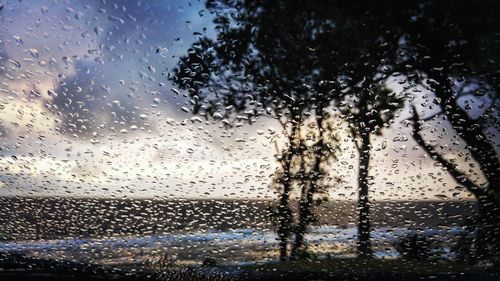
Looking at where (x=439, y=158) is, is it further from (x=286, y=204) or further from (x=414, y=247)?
(x=286, y=204)

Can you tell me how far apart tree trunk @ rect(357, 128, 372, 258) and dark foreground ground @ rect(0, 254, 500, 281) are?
9 cm

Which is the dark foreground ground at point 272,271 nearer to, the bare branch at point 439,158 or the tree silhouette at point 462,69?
the tree silhouette at point 462,69

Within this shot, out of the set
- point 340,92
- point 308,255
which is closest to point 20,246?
point 308,255

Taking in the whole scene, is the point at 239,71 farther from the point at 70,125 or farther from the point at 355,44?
the point at 70,125

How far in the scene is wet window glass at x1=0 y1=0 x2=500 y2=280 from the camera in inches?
93.0

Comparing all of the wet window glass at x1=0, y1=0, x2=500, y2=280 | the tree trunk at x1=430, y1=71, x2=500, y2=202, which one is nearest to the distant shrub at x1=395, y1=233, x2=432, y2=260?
the wet window glass at x1=0, y1=0, x2=500, y2=280

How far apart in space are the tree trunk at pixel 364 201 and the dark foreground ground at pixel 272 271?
0.09 m

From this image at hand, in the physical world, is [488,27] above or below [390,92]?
above

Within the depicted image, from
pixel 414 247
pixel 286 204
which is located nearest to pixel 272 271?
pixel 286 204

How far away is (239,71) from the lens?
249cm

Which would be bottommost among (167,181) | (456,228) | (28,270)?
(28,270)

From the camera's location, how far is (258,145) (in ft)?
8.82

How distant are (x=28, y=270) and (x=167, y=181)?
3.59ft

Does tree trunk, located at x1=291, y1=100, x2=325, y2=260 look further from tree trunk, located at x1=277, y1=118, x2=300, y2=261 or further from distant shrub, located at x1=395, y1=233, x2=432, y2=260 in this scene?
distant shrub, located at x1=395, y1=233, x2=432, y2=260
